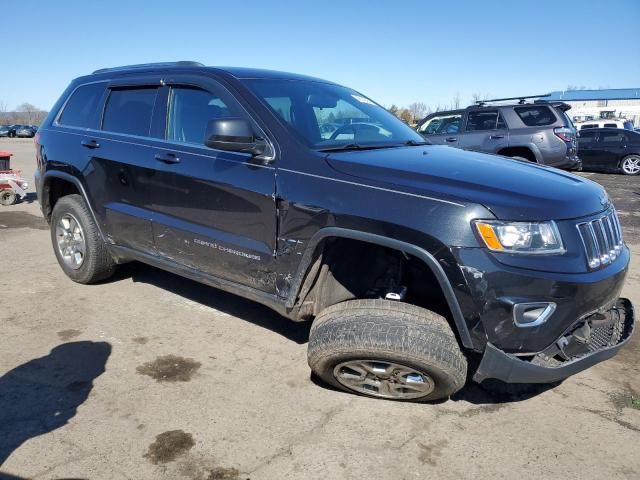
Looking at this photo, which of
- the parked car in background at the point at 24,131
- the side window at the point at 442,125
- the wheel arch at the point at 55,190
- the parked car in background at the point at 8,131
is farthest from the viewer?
the parked car in background at the point at 24,131

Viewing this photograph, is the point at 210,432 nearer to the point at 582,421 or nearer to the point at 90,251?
the point at 582,421

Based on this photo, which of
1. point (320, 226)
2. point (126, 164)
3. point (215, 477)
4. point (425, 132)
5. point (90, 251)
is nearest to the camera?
point (215, 477)

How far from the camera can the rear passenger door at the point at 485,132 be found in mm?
10094

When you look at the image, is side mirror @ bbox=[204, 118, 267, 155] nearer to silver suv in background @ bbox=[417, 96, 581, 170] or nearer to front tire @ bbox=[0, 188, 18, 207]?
silver suv in background @ bbox=[417, 96, 581, 170]

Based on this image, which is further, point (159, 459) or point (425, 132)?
point (425, 132)

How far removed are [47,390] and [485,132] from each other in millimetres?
9136

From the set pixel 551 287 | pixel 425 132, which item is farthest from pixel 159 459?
pixel 425 132

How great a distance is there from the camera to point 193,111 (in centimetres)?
373

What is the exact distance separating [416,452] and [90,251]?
331 centimetres

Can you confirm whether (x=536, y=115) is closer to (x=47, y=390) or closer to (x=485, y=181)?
(x=485, y=181)

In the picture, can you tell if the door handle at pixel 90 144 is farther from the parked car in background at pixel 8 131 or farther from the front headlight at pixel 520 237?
the parked car in background at pixel 8 131

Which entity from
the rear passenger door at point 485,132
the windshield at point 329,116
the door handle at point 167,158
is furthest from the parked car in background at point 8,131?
the windshield at point 329,116

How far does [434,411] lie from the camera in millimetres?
3018

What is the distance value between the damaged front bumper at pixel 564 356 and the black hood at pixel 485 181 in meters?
0.62
